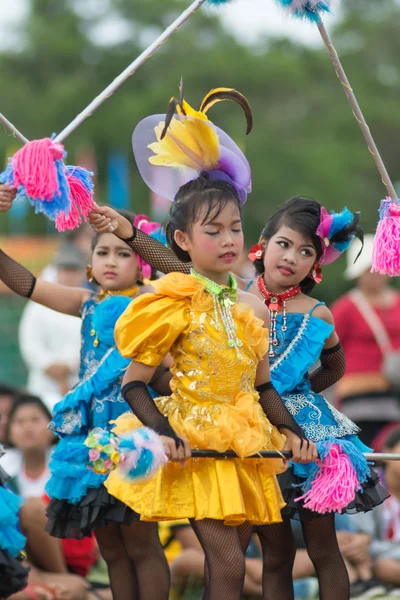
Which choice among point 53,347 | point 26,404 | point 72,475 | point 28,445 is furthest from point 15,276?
point 53,347

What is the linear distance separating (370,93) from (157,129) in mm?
26002

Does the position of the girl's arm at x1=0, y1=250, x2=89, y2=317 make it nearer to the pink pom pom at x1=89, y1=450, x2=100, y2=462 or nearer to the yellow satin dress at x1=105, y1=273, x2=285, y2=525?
the yellow satin dress at x1=105, y1=273, x2=285, y2=525

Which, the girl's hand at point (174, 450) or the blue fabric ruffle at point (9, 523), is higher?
the girl's hand at point (174, 450)

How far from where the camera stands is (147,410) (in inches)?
157

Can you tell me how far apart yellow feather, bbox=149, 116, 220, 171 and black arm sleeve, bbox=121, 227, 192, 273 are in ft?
1.16

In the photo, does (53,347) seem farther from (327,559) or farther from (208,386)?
(208,386)

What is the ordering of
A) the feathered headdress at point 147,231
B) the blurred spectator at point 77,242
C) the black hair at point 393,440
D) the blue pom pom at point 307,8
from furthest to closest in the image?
the blurred spectator at point 77,242
the black hair at point 393,440
the feathered headdress at point 147,231
the blue pom pom at point 307,8

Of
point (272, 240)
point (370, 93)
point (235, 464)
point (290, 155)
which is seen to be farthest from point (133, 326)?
point (370, 93)

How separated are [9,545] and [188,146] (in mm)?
1836

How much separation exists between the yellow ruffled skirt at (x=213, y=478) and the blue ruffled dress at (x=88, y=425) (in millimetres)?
667

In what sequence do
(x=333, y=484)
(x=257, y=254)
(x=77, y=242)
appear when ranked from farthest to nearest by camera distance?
(x=77, y=242) < (x=257, y=254) < (x=333, y=484)

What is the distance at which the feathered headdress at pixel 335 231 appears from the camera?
4.81 m

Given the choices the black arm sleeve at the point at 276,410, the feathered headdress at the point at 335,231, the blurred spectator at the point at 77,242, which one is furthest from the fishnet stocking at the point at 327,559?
the blurred spectator at the point at 77,242

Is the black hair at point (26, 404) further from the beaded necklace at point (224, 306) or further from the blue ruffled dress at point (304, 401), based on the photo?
the beaded necklace at point (224, 306)
